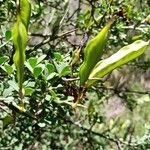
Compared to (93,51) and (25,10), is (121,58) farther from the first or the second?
(25,10)

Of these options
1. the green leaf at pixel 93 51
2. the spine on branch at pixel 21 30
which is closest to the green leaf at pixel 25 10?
the spine on branch at pixel 21 30

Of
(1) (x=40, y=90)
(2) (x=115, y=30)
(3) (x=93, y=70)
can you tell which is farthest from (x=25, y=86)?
(2) (x=115, y=30)

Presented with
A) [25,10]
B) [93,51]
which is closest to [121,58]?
[93,51]

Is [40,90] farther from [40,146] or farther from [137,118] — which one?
[137,118]

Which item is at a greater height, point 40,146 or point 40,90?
point 40,90

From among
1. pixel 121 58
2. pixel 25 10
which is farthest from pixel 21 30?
pixel 121 58

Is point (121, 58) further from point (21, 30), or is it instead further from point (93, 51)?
point (21, 30)

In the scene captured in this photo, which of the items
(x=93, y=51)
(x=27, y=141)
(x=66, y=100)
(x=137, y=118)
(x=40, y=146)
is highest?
(x=93, y=51)

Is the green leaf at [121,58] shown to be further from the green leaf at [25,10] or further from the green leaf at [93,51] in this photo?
the green leaf at [25,10]
